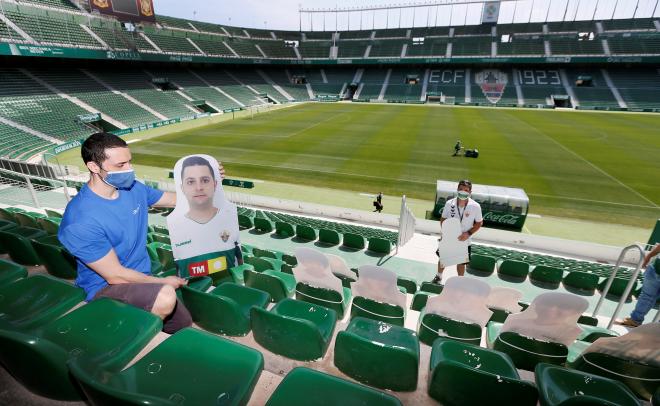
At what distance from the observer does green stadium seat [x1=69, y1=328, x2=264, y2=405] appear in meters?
1.78

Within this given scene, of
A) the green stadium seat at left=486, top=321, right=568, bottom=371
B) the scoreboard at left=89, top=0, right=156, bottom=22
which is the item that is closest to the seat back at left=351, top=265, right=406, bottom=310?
the green stadium seat at left=486, top=321, right=568, bottom=371

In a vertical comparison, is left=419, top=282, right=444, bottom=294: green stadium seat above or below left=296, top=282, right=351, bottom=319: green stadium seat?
below

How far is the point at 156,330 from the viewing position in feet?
7.77

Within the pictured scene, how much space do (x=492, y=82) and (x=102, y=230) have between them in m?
70.2

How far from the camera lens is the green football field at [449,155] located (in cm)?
1747

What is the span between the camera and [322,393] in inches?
77.1

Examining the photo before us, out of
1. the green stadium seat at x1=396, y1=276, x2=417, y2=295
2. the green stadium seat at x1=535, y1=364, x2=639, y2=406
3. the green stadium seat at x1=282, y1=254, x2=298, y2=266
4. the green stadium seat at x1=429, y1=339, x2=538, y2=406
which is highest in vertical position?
the green stadium seat at x1=429, y1=339, x2=538, y2=406

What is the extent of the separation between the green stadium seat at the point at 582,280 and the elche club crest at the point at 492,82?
56.3 m

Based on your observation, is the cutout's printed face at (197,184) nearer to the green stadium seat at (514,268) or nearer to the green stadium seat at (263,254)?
the green stadium seat at (263,254)

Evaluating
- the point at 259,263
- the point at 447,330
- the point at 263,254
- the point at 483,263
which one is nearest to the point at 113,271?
the point at 259,263

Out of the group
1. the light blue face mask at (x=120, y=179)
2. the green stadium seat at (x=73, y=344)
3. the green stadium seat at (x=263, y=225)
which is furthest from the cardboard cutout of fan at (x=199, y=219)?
the green stadium seat at (x=263, y=225)

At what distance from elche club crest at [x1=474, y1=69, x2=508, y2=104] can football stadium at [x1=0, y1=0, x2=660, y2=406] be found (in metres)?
12.8

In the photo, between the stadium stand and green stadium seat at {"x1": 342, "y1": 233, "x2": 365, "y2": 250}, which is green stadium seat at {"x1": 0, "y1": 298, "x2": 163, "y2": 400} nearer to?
green stadium seat at {"x1": 342, "y1": 233, "x2": 365, "y2": 250}

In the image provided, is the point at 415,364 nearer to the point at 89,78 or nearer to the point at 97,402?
the point at 97,402
